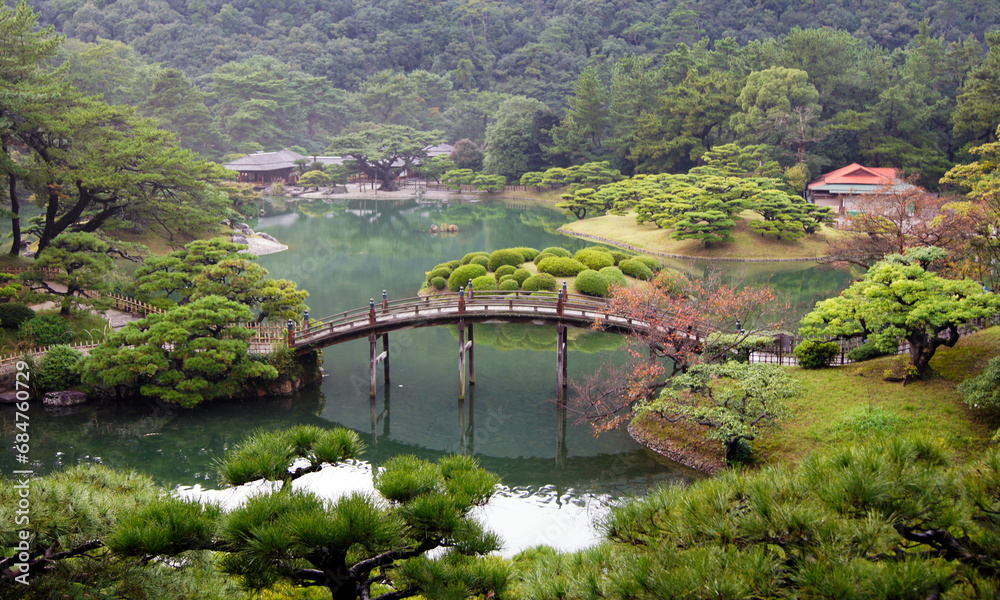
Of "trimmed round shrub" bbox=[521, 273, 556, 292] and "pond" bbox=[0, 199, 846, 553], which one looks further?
"trimmed round shrub" bbox=[521, 273, 556, 292]

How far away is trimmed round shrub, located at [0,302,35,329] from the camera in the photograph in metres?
22.2

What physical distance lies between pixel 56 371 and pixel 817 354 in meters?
20.4

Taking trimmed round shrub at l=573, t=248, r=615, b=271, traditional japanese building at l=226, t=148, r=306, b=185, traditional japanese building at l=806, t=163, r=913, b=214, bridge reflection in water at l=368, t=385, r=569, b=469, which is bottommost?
bridge reflection in water at l=368, t=385, r=569, b=469

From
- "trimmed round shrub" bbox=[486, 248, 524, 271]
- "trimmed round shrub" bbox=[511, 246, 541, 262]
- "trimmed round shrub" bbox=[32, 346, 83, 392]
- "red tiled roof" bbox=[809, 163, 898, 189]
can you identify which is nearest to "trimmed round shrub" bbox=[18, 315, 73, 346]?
"trimmed round shrub" bbox=[32, 346, 83, 392]

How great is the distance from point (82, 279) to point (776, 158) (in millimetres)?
45168

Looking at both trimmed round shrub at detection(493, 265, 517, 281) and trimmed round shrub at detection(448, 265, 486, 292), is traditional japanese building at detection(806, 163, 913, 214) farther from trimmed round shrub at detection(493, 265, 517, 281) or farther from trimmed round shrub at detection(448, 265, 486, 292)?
trimmed round shrub at detection(448, 265, 486, 292)

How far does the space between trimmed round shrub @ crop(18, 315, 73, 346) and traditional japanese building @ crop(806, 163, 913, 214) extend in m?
43.1

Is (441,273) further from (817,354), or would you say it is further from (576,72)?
(576,72)

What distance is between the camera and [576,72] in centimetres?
9038

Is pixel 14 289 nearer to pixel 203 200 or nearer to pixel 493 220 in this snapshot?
pixel 203 200

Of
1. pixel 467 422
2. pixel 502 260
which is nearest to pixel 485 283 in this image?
pixel 502 260

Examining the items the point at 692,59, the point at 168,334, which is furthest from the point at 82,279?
the point at 692,59

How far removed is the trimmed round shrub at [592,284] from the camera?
102ft

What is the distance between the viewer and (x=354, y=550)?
20.7ft
